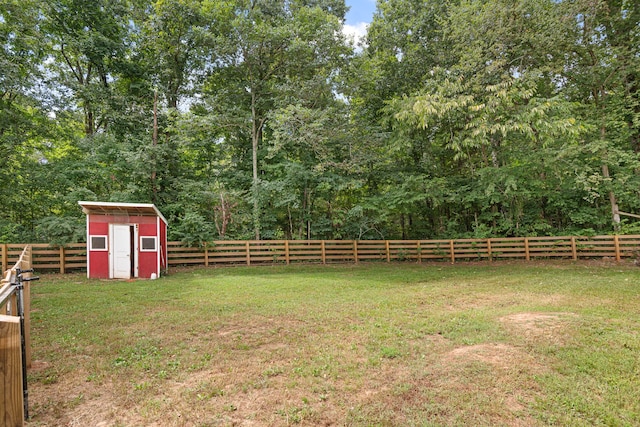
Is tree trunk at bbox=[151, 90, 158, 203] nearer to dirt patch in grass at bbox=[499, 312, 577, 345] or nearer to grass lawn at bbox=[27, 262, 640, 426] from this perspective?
grass lawn at bbox=[27, 262, 640, 426]

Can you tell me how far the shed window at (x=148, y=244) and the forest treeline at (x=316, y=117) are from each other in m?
2.11

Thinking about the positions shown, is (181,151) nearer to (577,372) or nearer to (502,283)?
(502,283)

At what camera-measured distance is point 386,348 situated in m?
3.49

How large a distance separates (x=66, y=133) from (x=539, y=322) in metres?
16.5

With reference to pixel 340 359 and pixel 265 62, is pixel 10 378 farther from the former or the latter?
pixel 265 62

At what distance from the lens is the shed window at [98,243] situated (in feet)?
31.3

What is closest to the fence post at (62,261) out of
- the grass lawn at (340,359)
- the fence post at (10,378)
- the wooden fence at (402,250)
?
the wooden fence at (402,250)

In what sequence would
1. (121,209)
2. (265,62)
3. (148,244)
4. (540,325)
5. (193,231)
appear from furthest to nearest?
(265,62) < (193,231) < (148,244) < (121,209) < (540,325)

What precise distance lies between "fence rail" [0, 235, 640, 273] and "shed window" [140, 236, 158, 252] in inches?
80.5

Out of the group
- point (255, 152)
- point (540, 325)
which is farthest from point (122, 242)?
point (540, 325)

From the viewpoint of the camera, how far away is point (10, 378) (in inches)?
40.4

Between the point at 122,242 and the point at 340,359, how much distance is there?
8844mm

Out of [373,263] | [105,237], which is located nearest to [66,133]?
[105,237]

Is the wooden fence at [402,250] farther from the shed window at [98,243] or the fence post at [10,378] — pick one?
the fence post at [10,378]
